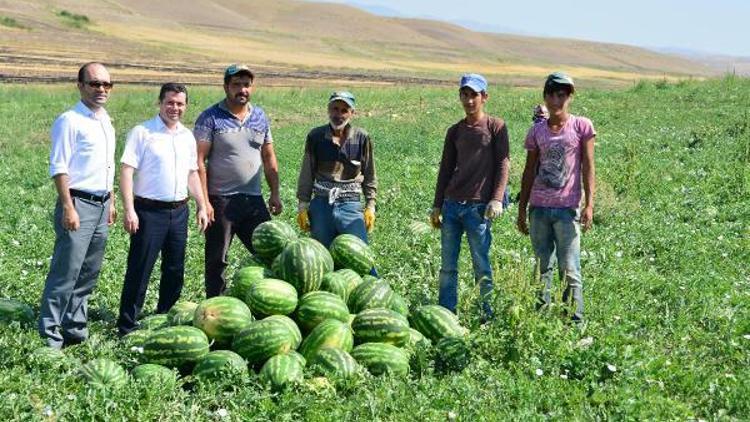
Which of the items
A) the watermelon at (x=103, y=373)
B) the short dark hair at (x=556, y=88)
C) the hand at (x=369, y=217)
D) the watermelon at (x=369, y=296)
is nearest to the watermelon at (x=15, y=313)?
the watermelon at (x=103, y=373)

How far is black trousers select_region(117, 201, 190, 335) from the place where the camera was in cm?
672

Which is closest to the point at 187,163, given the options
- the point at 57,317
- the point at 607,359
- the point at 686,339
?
the point at 57,317

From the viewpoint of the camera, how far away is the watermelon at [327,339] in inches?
226

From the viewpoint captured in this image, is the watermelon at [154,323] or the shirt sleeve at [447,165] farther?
the shirt sleeve at [447,165]

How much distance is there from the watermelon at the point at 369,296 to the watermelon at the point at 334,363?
29.3 inches

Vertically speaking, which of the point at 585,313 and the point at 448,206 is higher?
the point at 448,206

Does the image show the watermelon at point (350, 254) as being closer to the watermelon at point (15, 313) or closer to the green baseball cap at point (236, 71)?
the green baseball cap at point (236, 71)

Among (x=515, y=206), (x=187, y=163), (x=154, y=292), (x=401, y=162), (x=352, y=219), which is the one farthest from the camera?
(x=401, y=162)

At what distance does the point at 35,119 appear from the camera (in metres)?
23.1

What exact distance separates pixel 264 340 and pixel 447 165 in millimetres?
2561

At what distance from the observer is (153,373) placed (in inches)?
212

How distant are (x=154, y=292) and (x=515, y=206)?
18.9ft

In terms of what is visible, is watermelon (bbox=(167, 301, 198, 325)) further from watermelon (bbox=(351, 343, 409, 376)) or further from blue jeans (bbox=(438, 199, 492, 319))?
blue jeans (bbox=(438, 199, 492, 319))

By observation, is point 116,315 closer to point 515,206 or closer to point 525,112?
point 515,206
